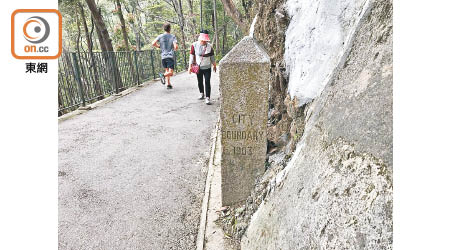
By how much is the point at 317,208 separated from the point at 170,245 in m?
1.83

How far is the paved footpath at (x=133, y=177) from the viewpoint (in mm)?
2775

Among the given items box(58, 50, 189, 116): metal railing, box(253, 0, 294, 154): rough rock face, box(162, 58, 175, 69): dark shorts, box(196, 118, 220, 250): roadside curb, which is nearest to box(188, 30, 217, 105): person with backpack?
box(253, 0, 294, 154): rough rock face

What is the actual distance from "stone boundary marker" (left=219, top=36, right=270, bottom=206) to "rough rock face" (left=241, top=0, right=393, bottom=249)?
765 millimetres

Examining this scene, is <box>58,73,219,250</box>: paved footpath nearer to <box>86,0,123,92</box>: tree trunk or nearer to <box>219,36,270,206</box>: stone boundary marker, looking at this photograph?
<box>219,36,270,206</box>: stone boundary marker

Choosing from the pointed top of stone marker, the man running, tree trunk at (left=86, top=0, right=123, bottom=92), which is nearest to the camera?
the pointed top of stone marker

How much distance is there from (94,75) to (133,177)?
5.32 metres

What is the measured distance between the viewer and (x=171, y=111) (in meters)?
6.76

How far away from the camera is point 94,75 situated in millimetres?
7863

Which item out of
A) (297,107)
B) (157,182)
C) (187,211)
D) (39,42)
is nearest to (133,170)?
(157,182)

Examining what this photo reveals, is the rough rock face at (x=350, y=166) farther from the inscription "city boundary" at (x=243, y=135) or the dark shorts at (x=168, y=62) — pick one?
the dark shorts at (x=168, y=62)

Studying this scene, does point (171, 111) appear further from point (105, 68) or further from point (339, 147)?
point (339, 147)

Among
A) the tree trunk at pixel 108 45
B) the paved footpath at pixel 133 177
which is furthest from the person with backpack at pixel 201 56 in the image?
the tree trunk at pixel 108 45

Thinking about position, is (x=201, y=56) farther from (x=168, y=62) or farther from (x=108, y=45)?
(x=108, y=45)

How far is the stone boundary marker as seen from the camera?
2408 millimetres
